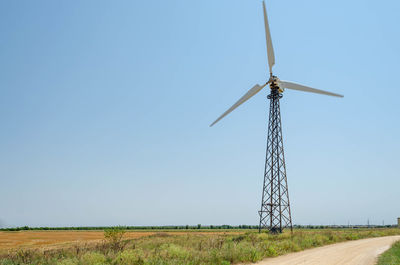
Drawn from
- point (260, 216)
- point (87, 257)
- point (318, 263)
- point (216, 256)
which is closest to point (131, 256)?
point (87, 257)

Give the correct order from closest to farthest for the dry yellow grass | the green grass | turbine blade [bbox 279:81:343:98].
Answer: the green grass
turbine blade [bbox 279:81:343:98]
the dry yellow grass

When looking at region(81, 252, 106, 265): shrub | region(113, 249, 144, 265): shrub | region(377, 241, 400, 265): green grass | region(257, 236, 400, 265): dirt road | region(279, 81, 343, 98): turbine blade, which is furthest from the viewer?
region(279, 81, 343, 98): turbine blade

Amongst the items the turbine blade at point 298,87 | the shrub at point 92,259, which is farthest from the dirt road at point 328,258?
the turbine blade at point 298,87

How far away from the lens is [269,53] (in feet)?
144

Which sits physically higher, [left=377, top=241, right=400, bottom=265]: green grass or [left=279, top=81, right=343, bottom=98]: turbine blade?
[left=279, top=81, right=343, bottom=98]: turbine blade

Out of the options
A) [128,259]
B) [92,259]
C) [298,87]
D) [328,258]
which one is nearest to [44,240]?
[92,259]

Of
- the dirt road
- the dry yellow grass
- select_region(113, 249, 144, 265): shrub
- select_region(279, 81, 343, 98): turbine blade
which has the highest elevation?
select_region(279, 81, 343, 98): turbine blade

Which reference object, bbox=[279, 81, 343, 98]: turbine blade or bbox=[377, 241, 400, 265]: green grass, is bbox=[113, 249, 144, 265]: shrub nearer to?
bbox=[377, 241, 400, 265]: green grass

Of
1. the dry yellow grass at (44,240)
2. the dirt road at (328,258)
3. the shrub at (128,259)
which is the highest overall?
the shrub at (128,259)

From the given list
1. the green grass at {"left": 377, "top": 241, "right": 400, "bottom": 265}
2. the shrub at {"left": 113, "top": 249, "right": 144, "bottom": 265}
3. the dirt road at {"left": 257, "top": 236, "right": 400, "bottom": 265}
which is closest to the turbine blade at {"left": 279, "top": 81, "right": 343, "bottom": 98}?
the dirt road at {"left": 257, "top": 236, "right": 400, "bottom": 265}

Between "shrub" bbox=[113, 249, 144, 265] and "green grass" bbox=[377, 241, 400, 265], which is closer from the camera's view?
"shrub" bbox=[113, 249, 144, 265]

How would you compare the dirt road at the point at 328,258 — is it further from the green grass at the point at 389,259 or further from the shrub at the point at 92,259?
the shrub at the point at 92,259

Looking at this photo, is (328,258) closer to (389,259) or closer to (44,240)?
(389,259)

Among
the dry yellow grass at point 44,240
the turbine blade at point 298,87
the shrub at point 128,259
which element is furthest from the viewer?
the dry yellow grass at point 44,240
